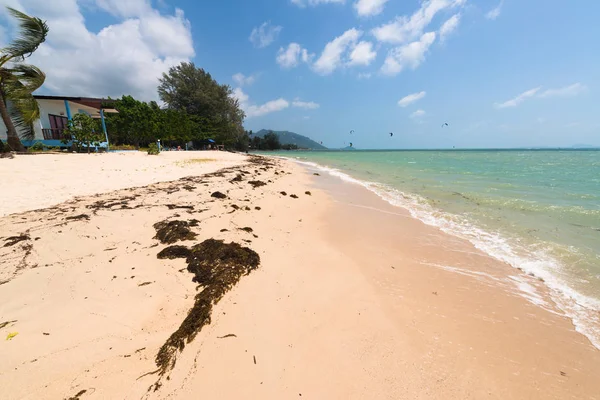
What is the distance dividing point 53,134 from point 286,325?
31.4m

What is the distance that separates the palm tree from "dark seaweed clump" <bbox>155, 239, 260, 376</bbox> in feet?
75.6

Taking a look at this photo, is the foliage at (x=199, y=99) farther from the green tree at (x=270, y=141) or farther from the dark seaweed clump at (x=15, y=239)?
the green tree at (x=270, y=141)

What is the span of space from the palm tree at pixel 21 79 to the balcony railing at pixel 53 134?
3.14 m

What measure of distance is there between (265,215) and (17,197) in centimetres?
787

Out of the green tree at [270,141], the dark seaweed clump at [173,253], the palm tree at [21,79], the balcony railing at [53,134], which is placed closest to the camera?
the dark seaweed clump at [173,253]

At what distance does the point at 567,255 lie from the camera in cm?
507

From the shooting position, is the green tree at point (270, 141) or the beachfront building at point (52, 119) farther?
the green tree at point (270, 141)

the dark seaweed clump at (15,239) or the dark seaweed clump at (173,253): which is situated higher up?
the dark seaweed clump at (15,239)

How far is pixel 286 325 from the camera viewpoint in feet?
9.30

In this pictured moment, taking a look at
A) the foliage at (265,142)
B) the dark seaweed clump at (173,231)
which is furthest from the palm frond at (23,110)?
the foliage at (265,142)

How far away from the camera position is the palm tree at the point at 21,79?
54.0 ft

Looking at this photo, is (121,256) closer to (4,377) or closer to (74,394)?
(4,377)

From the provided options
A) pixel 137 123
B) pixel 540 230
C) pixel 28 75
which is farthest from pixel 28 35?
pixel 540 230

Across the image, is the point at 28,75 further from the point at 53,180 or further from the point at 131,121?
the point at 53,180
